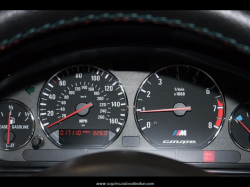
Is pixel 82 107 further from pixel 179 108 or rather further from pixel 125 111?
pixel 179 108

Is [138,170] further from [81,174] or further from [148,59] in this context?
[148,59]

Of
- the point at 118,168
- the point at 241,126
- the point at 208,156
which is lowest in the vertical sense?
the point at 208,156

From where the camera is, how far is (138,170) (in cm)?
137

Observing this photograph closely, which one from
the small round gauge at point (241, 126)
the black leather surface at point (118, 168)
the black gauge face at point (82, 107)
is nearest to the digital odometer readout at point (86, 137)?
the black gauge face at point (82, 107)

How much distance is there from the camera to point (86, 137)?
8.92 ft

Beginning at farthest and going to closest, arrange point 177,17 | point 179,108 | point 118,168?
point 179,108
point 177,17
point 118,168

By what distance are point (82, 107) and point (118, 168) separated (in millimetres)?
1376

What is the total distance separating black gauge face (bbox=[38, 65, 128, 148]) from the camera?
8.93 feet

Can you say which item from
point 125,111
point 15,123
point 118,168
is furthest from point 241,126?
point 15,123

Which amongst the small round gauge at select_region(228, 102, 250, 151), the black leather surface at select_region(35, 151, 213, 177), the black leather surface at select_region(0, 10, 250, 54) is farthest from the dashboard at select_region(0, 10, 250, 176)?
the black leather surface at select_region(35, 151, 213, 177)

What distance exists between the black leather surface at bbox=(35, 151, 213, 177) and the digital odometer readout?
4.19ft

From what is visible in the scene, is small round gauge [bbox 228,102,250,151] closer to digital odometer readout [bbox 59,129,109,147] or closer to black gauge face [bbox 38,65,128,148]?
black gauge face [bbox 38,65,128,148]

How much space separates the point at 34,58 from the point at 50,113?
54cm
